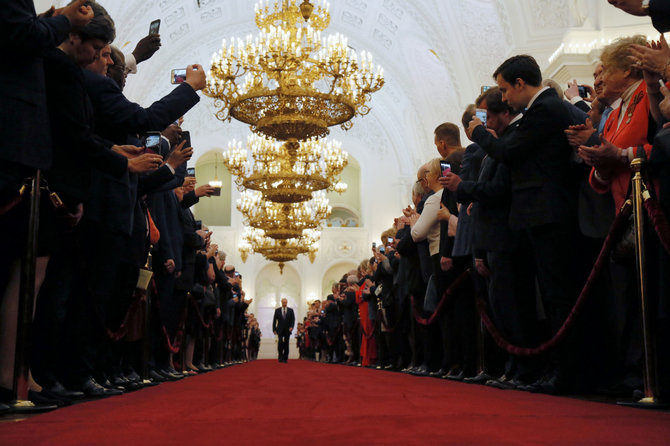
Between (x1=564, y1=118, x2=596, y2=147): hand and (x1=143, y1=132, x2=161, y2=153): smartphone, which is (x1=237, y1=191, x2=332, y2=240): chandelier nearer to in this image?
(x1=143, y1=132, x2=161, y2=153): smartphone

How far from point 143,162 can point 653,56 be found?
6.97ft

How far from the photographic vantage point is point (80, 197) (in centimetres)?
254

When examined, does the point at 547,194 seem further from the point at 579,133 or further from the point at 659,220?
the point at 659,220

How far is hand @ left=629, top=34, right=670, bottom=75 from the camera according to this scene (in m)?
2.38

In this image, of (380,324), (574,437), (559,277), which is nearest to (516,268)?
(559,277)

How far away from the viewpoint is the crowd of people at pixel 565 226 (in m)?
2.52

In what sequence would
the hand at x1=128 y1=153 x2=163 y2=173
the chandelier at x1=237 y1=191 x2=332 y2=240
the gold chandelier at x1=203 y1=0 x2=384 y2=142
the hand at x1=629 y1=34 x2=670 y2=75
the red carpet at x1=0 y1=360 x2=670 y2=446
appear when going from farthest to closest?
the chandelier at x1=237 y1=191 x2=332 y2=240 < the gold chandelier at x1=203 y1=0 x2=384 y2=142 < the hand at x1=128 y1=153 x2=163 y2=173 < the hand at x1=629 y1=34 x2=670 y2=75 < the red carpet at x1=0 y1=360 x2=670 y2=446

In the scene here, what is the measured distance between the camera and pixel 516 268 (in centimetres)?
352

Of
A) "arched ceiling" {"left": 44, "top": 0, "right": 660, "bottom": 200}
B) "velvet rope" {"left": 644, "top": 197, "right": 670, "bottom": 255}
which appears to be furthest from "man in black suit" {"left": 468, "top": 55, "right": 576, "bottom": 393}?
"arched ceiling" {"left": 44, "top": 0, "right": 660, "bottom": 200}

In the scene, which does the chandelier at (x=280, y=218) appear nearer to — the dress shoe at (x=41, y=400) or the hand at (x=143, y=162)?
the hand at (x=143, y=162)

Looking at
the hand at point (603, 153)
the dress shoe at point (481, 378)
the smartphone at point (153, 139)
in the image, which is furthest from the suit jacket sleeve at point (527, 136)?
the smartphone at point (153, 139)

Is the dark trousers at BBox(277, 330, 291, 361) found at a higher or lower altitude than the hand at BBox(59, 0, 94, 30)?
lower

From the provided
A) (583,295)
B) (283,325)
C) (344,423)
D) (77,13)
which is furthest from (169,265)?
(283,325)

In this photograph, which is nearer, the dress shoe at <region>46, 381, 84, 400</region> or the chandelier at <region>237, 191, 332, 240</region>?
the dress shoe at <region>46, 381, 84, 400</region>
